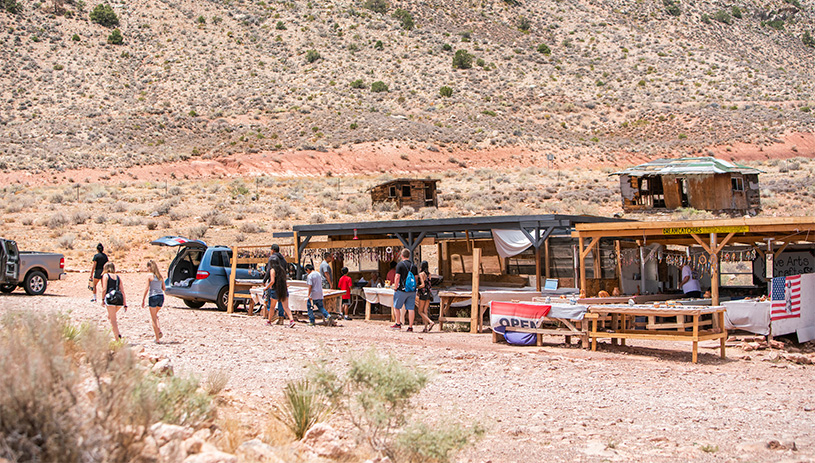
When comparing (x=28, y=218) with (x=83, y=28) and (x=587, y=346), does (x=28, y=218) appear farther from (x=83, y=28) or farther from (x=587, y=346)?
(x=83, y=28)

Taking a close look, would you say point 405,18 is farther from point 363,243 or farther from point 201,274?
point 201,274

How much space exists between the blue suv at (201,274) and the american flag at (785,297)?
38.3 feet

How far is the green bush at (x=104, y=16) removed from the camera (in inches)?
3137

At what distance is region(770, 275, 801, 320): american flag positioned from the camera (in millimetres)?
13867

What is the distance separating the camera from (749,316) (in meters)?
14.3

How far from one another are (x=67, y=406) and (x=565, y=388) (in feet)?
23.2

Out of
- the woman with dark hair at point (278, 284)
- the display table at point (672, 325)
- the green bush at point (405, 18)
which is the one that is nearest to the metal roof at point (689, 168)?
the display table at point (672, 325)

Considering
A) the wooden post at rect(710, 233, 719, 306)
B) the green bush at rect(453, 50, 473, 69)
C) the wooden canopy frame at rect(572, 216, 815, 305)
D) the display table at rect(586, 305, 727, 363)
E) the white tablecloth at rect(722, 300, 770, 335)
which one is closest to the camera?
the display table at rect(586, 305, 727, 363)

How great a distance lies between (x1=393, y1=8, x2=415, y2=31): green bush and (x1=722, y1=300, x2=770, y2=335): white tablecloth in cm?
7558

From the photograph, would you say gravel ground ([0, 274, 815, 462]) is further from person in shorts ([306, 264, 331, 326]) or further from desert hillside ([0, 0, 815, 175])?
desert hillside ([0, 0, 815, 175])

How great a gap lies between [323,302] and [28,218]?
23.5 meters

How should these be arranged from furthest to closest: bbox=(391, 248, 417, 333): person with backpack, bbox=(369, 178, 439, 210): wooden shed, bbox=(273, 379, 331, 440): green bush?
1. bbox=(369, 178, 439, 210): wooden shed
2. bbox=(391, 248, 417, 333): person with backpack
3. bbox=(273, 379, 331, 440): green bush

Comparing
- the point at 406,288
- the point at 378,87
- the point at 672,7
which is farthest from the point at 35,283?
the point at 672,7

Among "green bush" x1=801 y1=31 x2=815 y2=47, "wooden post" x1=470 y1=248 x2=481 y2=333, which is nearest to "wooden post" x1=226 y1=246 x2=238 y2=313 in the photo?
"wooden post" x1=470 y1=248 x2=481 y2=333
